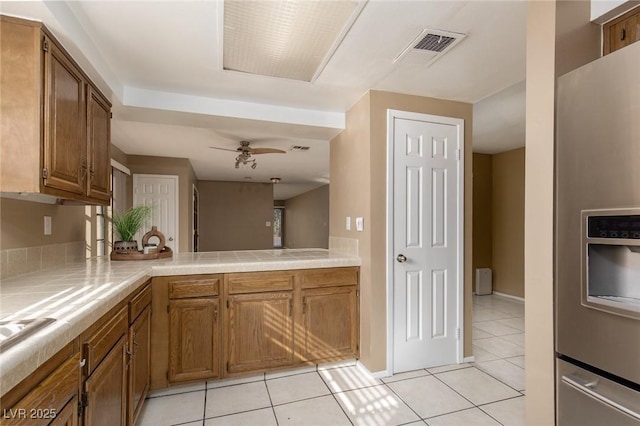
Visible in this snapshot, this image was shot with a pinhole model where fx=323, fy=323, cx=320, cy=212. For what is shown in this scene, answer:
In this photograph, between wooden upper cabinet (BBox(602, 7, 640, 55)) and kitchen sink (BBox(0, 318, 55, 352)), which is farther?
wooden upper cabinet (BBox(602, 7, 640, 55))

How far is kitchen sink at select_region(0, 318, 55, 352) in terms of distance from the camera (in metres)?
0.86

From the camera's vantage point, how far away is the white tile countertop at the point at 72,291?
33.4 inches

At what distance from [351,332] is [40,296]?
2.15 metres

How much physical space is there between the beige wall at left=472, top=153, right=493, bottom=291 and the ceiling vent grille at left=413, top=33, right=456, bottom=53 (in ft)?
13.3

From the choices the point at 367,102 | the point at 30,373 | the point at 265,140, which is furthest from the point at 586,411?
the point at 265,140

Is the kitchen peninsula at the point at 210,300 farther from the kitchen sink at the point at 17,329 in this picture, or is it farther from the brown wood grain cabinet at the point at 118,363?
the kitchen sink at the point at 17,329

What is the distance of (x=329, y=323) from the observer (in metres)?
2.75

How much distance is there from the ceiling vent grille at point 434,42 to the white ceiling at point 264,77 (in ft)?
0.29

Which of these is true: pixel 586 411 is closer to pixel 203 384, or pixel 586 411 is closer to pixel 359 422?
pixel 359 422

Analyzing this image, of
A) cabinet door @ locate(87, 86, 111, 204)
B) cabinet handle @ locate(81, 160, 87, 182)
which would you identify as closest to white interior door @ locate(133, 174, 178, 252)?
cabinet door @ locate(87, 86, 111, 204)

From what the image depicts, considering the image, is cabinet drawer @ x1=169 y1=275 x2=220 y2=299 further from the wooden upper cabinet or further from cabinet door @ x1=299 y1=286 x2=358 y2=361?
the wooden upper cabinet

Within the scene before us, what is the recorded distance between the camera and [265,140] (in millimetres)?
4480

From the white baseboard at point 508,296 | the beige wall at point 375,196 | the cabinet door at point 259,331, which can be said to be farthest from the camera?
the white baseboard at point 508,296

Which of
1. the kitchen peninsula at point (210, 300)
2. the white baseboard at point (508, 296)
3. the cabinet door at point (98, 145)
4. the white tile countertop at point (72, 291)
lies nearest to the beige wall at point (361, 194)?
the kitchen peninsula at point (210, 300)
